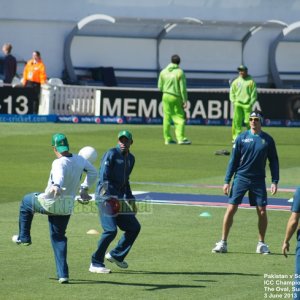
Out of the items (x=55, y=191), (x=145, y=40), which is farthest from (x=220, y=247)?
(x=145, y=40)

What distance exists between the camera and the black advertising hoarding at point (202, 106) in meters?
37.8

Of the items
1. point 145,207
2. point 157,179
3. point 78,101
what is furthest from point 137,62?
point 145,207

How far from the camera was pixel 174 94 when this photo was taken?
3111cm

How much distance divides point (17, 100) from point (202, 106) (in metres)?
5.97

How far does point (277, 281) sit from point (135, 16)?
36.0 m

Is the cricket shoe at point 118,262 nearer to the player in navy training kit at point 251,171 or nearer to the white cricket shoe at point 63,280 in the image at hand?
the white cricket shoe at point 63,280

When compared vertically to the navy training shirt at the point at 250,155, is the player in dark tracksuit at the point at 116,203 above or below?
below

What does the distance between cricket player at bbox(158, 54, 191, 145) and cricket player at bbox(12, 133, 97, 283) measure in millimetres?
17453

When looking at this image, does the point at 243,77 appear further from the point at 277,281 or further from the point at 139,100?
the point at 277,281

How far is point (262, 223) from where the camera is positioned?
52.1 ft

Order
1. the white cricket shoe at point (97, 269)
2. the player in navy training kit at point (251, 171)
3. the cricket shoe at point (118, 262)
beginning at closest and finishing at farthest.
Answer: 1. the white cricket shoe at point (97, 269)
2. the cricket shoe at point (118, 262)
3. the player in navy training kit at point (251, 171)

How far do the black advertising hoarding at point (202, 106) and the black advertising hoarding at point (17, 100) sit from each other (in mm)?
2242

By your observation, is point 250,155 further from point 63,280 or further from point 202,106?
point 202,106

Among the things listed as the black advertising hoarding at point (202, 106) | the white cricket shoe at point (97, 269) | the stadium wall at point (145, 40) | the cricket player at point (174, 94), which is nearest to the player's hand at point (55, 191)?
the white cricket shoe at point (97, 269)
